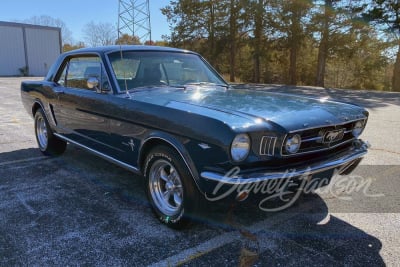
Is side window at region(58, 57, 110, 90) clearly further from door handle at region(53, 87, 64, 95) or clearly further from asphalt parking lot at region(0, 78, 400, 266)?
asphalt parking lot at region(0, 78, 400, 266)

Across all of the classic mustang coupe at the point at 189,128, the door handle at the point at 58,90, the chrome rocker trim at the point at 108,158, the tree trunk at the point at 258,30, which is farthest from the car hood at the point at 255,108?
the tree trunk at the point at 258,30

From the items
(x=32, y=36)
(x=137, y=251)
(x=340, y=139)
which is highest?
(x=32, y=36)

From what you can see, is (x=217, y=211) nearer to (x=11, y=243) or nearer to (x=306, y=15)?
(x=11, y=243)

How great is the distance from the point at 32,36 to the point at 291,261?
120 ft

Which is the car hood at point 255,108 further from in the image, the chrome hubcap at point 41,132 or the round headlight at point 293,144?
the chrome hubcap at point 41,132

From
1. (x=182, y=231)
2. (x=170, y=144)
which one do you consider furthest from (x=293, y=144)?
(x=182, y=231)

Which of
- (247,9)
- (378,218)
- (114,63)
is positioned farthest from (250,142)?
(247,9)

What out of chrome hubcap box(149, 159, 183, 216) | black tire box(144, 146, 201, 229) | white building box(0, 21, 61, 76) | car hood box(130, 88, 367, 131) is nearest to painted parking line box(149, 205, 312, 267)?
black tire box(144, 146, 201, 229)

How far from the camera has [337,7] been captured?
2058 centimetres

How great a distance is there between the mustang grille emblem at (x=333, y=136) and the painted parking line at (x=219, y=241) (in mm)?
820

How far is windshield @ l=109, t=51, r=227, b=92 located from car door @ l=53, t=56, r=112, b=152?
0.66 feet

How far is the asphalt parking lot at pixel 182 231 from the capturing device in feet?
8.53

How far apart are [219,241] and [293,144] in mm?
981

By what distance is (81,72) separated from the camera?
4.45 m
